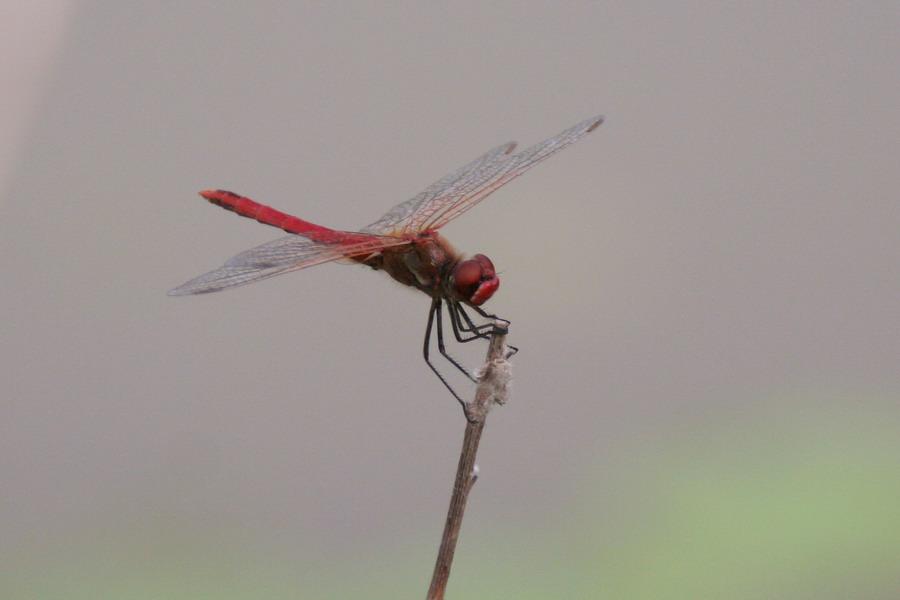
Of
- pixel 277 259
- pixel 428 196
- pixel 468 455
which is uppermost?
pixel 428 196

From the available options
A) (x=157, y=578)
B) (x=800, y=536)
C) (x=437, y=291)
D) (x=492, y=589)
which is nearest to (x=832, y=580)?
(x=800, y=536)

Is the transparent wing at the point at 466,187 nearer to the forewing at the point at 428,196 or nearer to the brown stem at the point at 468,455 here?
the forewing at the point at 428,196

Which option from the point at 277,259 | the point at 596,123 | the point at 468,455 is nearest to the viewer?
the point at 468,455

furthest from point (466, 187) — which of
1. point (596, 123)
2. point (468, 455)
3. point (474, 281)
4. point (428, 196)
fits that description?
point (468, 455)

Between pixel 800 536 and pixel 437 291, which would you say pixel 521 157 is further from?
pixel 800 536

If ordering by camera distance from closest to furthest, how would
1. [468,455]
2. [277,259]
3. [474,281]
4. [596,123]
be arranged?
[468,455]
[474,281]
[277,259]
[596,123]

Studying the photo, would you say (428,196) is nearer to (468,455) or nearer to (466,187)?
(466,187)

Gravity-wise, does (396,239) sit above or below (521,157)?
below

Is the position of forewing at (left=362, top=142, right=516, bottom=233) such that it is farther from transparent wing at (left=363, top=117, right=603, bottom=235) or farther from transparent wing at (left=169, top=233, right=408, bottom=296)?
transparent wing at (left=169, top=233, right=408, bottom=296)
